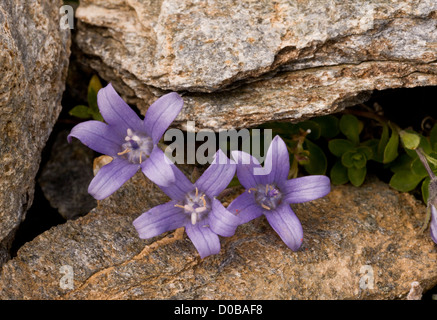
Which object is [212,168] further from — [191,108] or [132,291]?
[132,291]

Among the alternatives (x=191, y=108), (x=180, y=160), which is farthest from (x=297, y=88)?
(x=180, y=160)

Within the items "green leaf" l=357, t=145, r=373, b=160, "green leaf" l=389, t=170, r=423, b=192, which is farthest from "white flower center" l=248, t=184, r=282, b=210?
"green leaf" l=389, t=170, r=423, b=192

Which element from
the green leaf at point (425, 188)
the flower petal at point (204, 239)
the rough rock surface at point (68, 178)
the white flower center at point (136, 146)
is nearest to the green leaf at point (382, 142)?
the green leaf at point (425, 188)

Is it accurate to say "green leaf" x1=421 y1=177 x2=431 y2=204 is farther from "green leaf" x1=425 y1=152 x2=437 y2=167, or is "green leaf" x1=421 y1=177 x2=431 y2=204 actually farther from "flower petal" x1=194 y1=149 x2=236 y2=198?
"flower petal" x1=194 y1=149 x2=236 y2=198

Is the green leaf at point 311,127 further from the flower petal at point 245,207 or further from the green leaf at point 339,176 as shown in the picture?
the flower petal at point 245,207

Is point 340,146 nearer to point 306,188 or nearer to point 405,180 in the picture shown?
point 405,180

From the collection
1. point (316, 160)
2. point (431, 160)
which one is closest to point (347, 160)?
point (316, 160)

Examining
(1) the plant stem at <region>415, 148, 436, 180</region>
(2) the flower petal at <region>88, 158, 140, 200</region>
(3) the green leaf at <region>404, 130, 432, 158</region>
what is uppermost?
(2) the flower petal at <region>88, 158, 140, 200</region>
